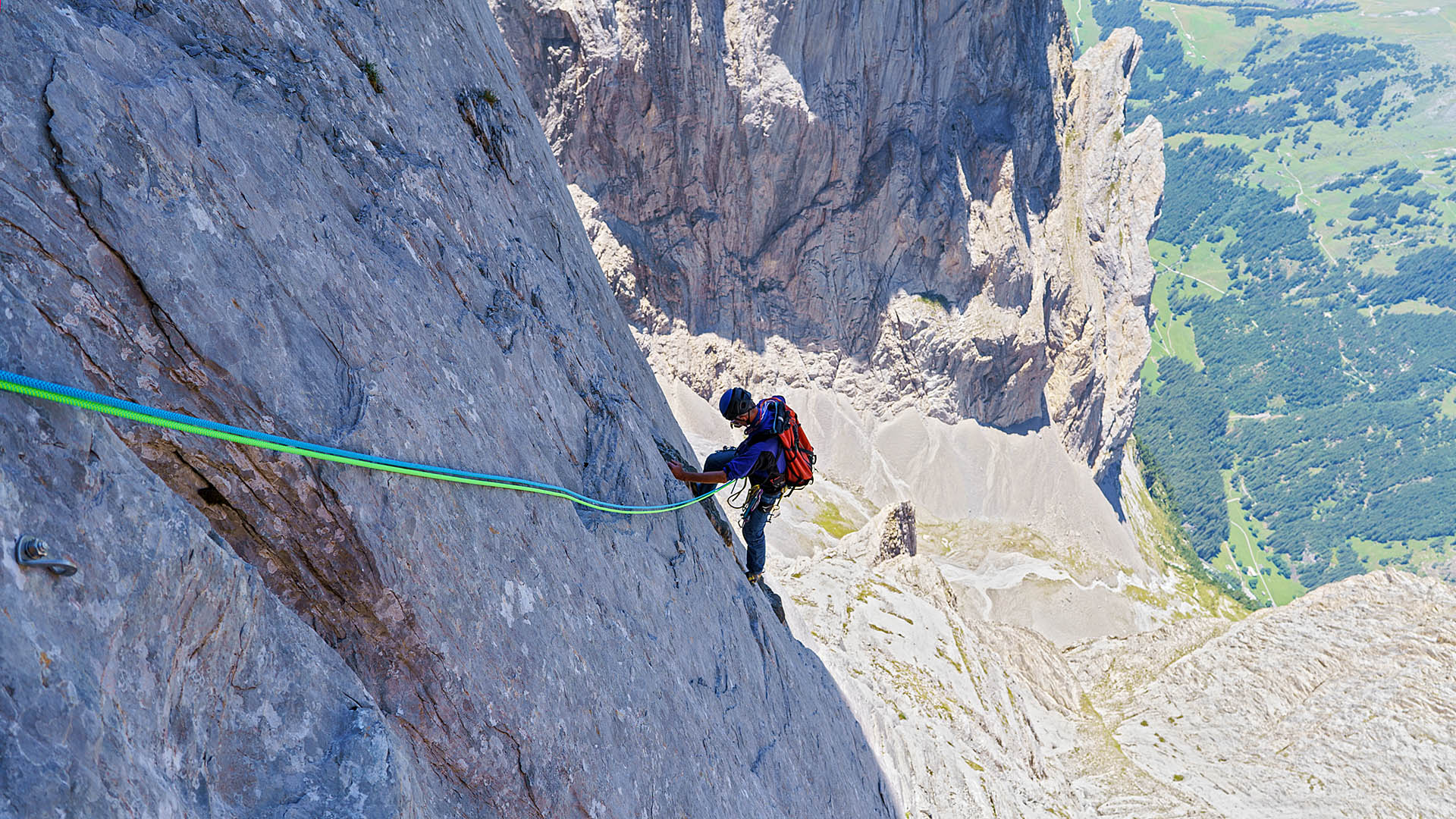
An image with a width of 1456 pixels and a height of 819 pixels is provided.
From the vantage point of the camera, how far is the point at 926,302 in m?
69.1

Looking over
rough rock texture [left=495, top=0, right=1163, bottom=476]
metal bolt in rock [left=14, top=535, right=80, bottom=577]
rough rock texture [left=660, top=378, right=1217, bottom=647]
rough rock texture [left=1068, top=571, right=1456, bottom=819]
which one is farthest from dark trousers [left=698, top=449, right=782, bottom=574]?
rough rock texture [left=495, top=0, right=1163, bottom=476]

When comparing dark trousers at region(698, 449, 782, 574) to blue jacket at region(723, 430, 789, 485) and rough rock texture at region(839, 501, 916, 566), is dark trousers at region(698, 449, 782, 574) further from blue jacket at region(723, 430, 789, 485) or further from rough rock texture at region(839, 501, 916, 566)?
rough rock texture at region(839, 501, 916, 566)

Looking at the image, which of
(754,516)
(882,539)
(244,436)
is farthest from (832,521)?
(244,436)

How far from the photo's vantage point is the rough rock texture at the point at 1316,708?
18.4 m

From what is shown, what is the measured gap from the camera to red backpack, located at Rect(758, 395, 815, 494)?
9.52 metres

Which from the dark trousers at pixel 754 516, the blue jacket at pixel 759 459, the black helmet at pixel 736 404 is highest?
the black helmet at pixel 736 404

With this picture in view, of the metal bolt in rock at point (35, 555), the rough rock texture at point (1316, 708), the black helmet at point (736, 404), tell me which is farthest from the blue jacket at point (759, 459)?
the rough rock texture at point (1316, 708)

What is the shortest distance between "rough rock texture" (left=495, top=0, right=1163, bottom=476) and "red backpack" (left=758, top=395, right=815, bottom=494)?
51366 millimetres

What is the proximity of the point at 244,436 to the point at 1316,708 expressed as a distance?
27.4m

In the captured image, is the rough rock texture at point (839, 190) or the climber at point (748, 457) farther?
the rough rock texture at point (839, 190)

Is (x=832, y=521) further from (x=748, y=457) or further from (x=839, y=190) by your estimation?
(x=748, y=457)

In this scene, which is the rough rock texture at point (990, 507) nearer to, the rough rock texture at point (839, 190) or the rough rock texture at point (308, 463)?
the rough rock texture at point (839, 190)

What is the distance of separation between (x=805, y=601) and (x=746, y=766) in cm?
1236

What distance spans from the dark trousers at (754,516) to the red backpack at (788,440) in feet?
1.92
